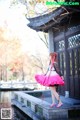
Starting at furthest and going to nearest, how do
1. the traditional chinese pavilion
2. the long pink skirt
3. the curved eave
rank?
the traditional chinese pavilion < the curved eave < the long pink skirt

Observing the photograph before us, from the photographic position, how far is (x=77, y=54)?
35.1ft

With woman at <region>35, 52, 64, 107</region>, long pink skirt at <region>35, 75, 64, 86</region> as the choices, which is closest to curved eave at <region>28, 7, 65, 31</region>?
woman at <region>35, 52, 64, 107</region>

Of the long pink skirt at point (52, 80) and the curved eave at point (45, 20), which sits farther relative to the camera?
the curved eave at point (45, 20)

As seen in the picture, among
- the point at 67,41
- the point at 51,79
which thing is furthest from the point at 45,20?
the point at 51,79

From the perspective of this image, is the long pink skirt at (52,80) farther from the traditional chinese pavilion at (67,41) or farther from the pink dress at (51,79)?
the traditional chinese pavilion at (67,41)

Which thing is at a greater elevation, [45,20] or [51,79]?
[45,20]

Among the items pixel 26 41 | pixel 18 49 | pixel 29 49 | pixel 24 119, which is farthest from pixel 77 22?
pixel 29 49

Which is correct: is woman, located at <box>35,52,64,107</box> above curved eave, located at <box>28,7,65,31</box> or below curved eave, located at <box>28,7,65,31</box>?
below

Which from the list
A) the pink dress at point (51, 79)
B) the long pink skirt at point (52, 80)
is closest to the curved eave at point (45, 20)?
the pink dress at point (51, 79)

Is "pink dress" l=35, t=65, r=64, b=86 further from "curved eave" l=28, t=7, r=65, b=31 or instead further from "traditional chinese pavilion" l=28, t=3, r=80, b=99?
"curved eave" l=28, t=7, r=65, b=31

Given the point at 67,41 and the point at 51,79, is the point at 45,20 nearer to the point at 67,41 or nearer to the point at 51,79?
the point at 67,41

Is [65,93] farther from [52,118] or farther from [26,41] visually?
[26,41]

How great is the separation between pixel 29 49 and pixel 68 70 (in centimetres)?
2957

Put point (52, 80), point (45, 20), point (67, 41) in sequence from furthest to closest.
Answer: point (45, 20) → point (67, 41) → point (52, 80)
